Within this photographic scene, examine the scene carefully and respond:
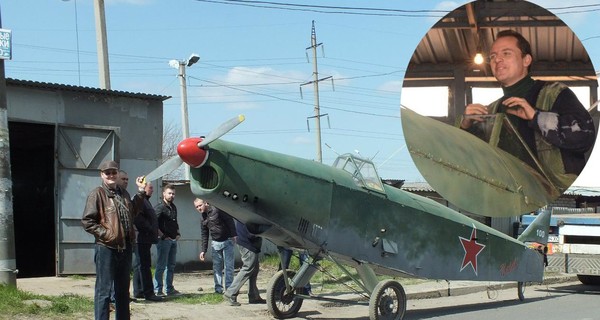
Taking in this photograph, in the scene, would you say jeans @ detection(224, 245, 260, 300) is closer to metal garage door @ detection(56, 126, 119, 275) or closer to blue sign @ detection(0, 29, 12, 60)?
blue sign @ detection(0, 29, 12, 60)

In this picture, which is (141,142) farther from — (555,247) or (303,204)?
(555,247)

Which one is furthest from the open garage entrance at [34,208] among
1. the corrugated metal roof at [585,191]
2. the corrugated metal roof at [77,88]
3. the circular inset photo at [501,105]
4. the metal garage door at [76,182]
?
the corrugated metal roof at [585,191]

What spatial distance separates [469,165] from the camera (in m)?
13.0

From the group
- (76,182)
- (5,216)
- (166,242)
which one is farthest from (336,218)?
(76,182)

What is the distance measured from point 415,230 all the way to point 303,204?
223 centimetres

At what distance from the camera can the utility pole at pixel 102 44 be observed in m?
16.7

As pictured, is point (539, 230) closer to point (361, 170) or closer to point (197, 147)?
point (361, 170)

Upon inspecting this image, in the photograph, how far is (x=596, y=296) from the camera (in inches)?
563

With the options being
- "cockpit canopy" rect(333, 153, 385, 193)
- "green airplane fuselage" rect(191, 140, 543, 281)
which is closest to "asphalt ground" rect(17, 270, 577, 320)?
"green airplane fuselage" rect(191, 140, 543, 281)

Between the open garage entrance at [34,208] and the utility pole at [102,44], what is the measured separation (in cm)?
247

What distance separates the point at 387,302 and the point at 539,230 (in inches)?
214

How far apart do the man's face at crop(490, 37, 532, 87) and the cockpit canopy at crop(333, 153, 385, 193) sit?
12.2ft

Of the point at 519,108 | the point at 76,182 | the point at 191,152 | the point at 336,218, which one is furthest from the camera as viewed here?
the point at 76,182

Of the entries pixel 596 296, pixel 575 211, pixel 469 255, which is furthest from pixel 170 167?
pixel 575 211
